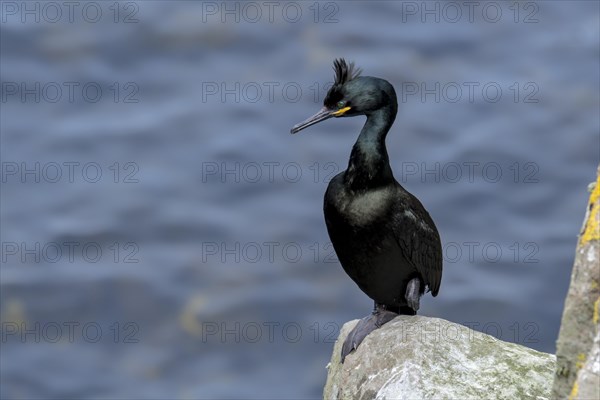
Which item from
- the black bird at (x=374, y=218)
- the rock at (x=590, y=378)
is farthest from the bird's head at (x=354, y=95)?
the rock at (x=590, y=378)

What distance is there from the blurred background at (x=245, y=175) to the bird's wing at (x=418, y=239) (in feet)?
22.8

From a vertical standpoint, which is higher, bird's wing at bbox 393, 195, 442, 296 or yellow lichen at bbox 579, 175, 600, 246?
yellow lichen at bbox 579, 175, 600, 246

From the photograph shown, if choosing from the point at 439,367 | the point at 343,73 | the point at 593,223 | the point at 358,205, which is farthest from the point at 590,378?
the point at 343,73

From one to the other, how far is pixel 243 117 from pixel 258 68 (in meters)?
1.05

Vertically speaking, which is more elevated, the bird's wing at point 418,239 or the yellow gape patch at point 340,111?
the yellow gape patch at point 340,111

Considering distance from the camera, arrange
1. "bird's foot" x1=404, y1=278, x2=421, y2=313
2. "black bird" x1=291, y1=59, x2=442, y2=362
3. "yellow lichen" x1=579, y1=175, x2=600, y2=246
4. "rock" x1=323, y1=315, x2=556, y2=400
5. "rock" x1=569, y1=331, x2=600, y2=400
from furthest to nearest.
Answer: "bird's foot" x1=404, y1=278, x2=421, y2=313, "black bird" x1=291, y1=59, x2=442, y2=362, "rock" x1=323, y1=315, x2=556, y2=400, "yellow lichen" x1=579, y1=175, x2=600, y2=246, "rock" x1=569, y1=331, x2=600, y2=400

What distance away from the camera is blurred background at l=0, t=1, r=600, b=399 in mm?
16672

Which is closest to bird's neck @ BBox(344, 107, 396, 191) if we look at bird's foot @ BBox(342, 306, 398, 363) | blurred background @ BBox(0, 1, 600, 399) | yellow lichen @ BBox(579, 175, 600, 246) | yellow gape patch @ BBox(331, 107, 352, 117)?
yellow gape patch @ BBox(331, 107, 352, 117)

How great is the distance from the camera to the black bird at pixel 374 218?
28.9ft

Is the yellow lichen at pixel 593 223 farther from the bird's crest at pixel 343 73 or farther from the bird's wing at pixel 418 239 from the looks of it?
the bird's wing at pixel 418 239

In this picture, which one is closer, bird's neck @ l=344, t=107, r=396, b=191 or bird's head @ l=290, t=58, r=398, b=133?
bird's head @ l=290, t=58, r=398, b=133

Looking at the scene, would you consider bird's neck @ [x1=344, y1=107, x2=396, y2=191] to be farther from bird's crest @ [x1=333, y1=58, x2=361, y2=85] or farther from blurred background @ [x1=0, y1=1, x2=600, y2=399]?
blurred background @ [x1=0, y1=1, x2=600, y2=399]

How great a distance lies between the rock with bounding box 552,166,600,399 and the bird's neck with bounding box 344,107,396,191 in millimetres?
2289

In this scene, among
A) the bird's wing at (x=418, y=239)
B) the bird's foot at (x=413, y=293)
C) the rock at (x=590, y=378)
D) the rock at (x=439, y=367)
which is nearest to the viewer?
the rock at (x=590, y=378)
